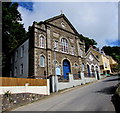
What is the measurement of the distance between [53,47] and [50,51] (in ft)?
4.23

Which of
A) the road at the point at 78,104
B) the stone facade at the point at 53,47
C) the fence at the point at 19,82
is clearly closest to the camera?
the road at the point at 78,104

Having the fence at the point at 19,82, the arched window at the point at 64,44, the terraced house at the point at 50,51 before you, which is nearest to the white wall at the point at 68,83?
the terraced house at the point at 50,51

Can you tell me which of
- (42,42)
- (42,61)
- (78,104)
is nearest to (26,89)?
(78,104)

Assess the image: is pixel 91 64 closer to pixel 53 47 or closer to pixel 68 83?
pixel 53 47

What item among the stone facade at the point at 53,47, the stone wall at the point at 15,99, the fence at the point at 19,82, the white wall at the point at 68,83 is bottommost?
the stone wall at the point at 15,99

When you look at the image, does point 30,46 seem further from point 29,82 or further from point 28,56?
point 29,82

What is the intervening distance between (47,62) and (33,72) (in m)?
2.71

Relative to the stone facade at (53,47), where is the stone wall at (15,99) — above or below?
below

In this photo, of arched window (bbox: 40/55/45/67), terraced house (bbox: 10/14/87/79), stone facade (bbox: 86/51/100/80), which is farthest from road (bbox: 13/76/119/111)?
stone facade (bbox: 86/51/100/80)

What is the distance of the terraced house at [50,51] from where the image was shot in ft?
55.6

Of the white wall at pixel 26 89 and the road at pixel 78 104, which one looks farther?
the white wall at pixel 26 89

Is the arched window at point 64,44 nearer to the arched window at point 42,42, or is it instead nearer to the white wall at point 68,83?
the arched window at point 42,42

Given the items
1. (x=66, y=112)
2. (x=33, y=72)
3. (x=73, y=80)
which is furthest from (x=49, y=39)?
(x=66, y=112)

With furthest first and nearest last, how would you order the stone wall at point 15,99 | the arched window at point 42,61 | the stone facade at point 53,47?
the arched window at point 42,61, the stone facade at point 53,47, the stone wall at point 15,99
